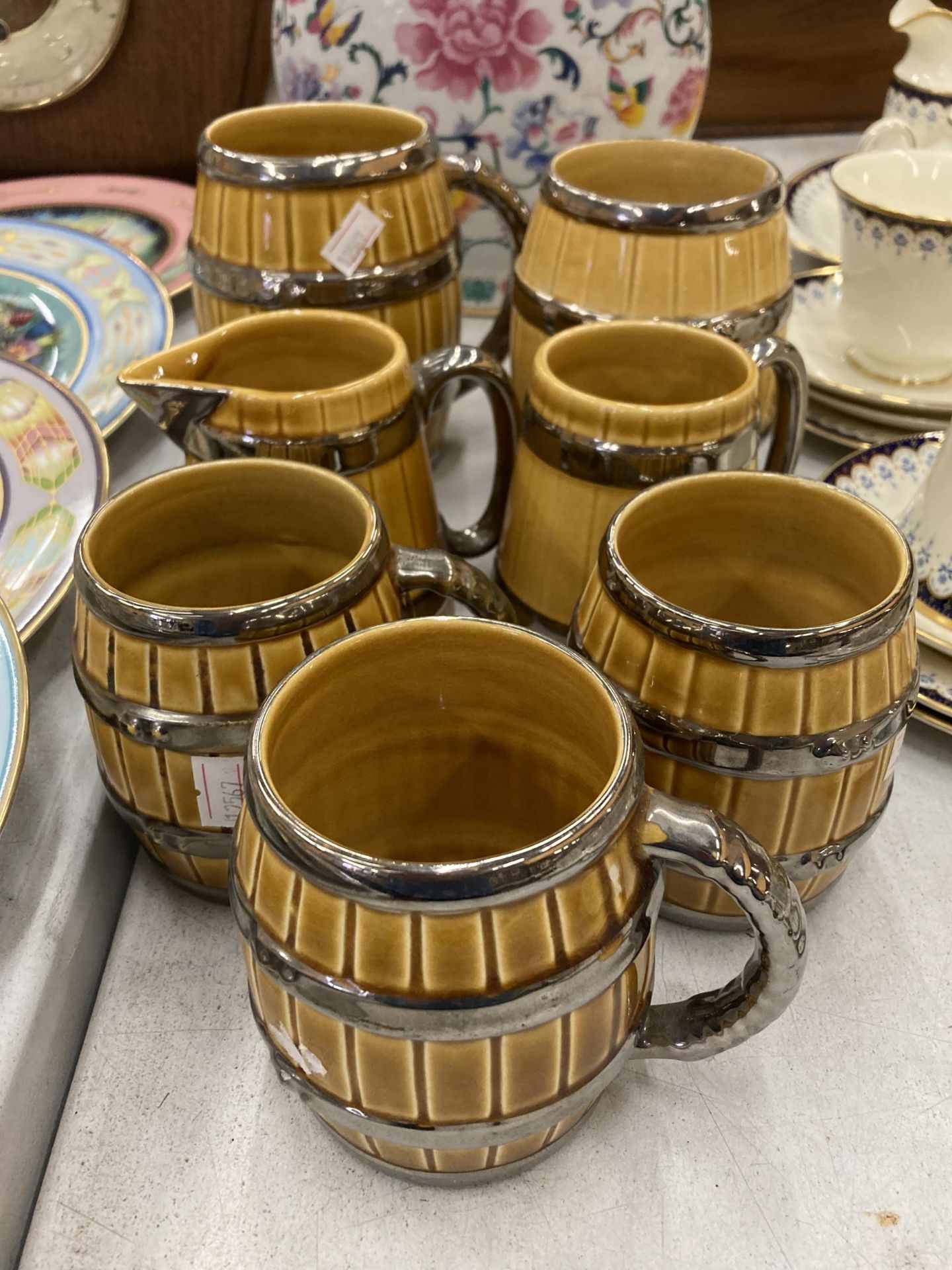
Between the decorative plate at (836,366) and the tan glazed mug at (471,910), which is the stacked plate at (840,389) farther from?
the tan glazed mug at (471,910)

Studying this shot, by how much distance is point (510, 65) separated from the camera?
81 centimetres

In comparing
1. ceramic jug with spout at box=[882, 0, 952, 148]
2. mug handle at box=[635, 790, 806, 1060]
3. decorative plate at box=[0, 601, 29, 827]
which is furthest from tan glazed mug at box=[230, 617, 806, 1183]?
ceramic jug with spout at box=[882, 0, 952, 148]

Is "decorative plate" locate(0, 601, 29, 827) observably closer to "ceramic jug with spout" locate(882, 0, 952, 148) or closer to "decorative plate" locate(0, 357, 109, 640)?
"decorative plate" locate(0, 357, 109, 640)

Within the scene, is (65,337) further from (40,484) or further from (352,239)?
(352,239)

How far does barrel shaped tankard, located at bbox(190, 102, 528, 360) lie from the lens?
0.65 m

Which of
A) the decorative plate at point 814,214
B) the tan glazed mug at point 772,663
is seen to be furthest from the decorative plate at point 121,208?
the tan glazed mug at point 772,663

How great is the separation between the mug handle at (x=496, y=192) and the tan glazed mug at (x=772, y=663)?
298mm

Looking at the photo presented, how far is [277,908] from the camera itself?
0.36m

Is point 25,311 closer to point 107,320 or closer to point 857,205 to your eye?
point 107,320

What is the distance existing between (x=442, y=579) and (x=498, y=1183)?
24 cm

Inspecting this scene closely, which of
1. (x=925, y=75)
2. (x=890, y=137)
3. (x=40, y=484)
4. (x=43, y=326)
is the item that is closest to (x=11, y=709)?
(x=40, y=484)

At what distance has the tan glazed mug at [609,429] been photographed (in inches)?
21.3

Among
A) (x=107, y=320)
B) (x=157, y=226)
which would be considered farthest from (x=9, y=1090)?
(x=157, y=226)

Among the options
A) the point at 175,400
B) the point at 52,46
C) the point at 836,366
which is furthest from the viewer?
the point at 52,46
